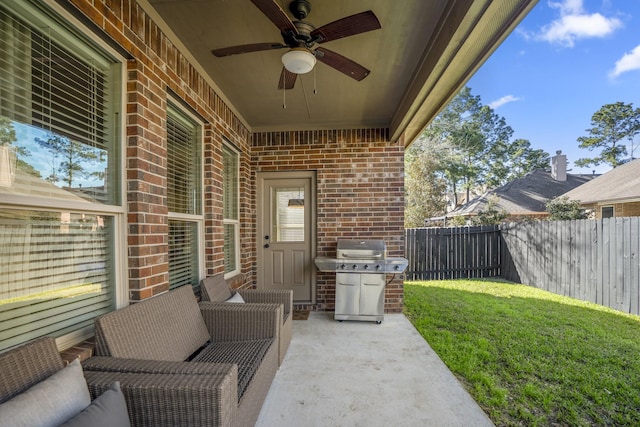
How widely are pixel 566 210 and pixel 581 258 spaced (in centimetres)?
540

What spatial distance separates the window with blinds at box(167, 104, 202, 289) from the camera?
94.7 inches

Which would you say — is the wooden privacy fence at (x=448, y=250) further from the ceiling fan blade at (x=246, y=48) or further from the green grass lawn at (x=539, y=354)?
the ceiling fan blade at (x=246, y=48)

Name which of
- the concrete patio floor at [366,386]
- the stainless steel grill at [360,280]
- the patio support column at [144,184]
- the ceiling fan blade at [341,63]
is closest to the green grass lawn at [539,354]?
the concrete patio floor at [366,386]

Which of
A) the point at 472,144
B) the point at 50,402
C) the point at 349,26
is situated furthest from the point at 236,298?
the point at 472,144

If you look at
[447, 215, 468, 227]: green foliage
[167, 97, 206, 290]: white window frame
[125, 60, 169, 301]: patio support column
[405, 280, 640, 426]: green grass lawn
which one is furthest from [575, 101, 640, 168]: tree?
[125, 60, 169, 301]: patio support column

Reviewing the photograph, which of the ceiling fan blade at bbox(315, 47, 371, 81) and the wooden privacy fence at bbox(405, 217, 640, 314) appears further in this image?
the wooden privacy fence at bbox(405, 217, 640, 314)

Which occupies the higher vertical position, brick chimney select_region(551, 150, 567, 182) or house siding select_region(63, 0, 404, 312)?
brick chimney select_region(551, 150, 567, 182)

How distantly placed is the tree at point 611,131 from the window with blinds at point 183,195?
20.5 metres

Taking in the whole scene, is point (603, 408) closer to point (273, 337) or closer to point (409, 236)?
point (273, 337)

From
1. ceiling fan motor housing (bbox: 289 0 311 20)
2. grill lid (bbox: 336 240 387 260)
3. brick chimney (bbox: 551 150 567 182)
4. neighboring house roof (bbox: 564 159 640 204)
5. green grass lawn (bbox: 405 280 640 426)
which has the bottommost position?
green grass lawn (bbox: 405 280 640 426)

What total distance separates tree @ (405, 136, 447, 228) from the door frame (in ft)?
28.5

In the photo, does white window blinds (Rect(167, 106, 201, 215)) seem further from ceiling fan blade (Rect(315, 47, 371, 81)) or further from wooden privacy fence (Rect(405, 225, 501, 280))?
wooden privacy fence (Rect(405, 225, 501, 280))

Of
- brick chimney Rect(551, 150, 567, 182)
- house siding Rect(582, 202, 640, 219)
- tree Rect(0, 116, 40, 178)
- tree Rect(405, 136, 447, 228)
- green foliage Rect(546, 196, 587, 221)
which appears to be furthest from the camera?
brick chimney Rect(551, 150, 567, 182)

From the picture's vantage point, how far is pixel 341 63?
82.0 inches
